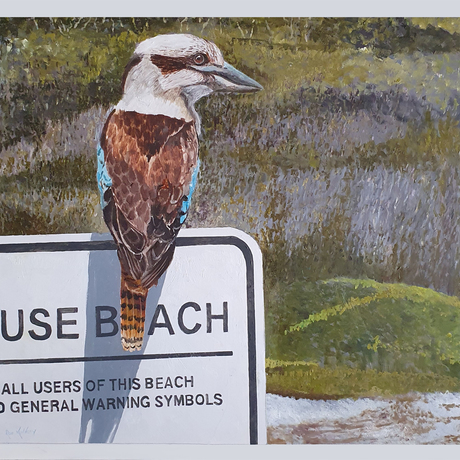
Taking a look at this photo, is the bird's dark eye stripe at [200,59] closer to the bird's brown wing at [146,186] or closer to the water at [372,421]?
the bird's brown wing at [146,186]

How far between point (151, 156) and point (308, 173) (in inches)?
→ 16.2

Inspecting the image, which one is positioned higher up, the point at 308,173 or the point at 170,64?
Answer: the point at 170,64

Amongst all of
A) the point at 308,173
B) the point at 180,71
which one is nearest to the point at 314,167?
the point at 308,173

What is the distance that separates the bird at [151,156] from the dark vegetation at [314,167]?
0.13ft

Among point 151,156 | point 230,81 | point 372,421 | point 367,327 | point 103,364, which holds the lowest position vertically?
point 372,421

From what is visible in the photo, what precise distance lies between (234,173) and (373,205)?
38 centimetres

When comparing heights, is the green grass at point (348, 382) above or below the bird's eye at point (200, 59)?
below

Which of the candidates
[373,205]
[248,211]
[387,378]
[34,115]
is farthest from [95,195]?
[387,378]

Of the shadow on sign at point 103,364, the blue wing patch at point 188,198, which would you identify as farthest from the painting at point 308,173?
the shadow on sign at point 103,364

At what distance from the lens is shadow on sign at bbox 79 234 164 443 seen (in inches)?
45.1

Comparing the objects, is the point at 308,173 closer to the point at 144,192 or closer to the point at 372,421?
the point at 144,192

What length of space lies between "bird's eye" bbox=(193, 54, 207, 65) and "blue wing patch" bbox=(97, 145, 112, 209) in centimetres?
33

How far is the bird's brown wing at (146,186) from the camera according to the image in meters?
1.12

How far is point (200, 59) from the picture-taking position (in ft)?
3.76
